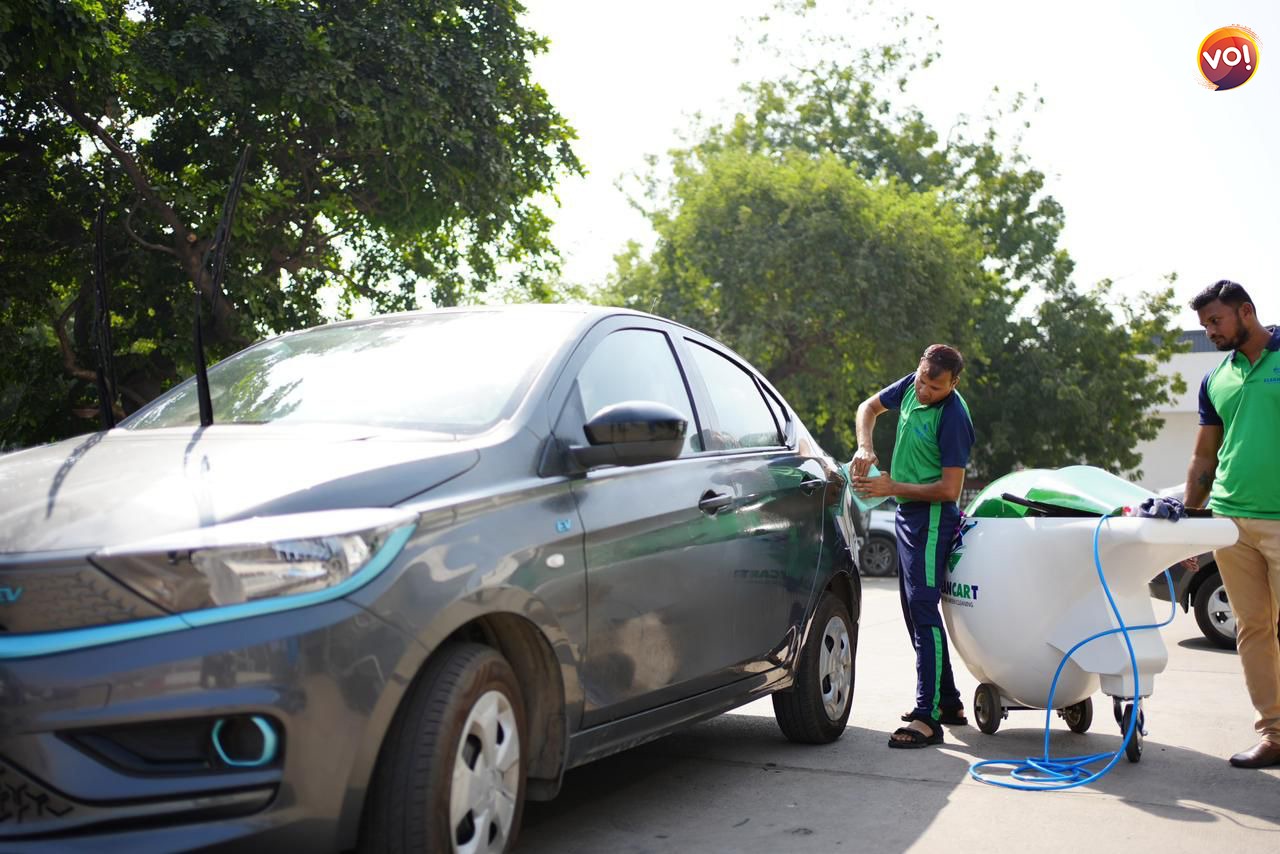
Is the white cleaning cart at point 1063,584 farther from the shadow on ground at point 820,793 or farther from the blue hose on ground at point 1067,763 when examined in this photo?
the shadow on ground at point 820,793

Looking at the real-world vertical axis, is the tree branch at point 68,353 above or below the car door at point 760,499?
above

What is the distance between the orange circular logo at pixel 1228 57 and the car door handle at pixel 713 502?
11.4 meters

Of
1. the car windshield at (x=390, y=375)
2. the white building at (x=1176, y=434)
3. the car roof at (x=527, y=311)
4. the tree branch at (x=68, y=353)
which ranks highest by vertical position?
the tree branch at (x=68, y=353)

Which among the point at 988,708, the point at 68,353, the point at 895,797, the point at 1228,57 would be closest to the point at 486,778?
the point at 895,797

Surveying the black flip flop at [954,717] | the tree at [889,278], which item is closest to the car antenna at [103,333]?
the black flip flop at [954,717]

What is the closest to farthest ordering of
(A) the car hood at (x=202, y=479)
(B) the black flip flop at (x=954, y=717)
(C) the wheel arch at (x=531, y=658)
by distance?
(A) the car hood at (x=202, y=479) < (C) the wheel arch at (x=531, y=658) < (B) the black flip flop at (x=954, y=717)

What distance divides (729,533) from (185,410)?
1949 mm

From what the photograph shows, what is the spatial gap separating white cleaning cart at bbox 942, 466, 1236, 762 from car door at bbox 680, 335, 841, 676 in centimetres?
81

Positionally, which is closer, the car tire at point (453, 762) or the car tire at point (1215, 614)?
the car tire at point (453, 762)

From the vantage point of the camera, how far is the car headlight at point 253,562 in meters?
2.92

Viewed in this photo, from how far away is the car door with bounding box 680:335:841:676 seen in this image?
5078 millimetres

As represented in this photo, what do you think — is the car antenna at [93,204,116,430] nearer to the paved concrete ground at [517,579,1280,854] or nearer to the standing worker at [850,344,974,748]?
the paved concrete ground at [517,579,1280,854]

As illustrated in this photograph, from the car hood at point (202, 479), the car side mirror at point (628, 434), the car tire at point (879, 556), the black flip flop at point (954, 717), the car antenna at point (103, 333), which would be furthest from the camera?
the car tire at point (879, 556)

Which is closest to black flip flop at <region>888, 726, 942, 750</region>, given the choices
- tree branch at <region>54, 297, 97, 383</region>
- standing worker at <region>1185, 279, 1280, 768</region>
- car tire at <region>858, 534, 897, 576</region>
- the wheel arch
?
standing worker at <region>1185, 279, 1280, 768</region>
